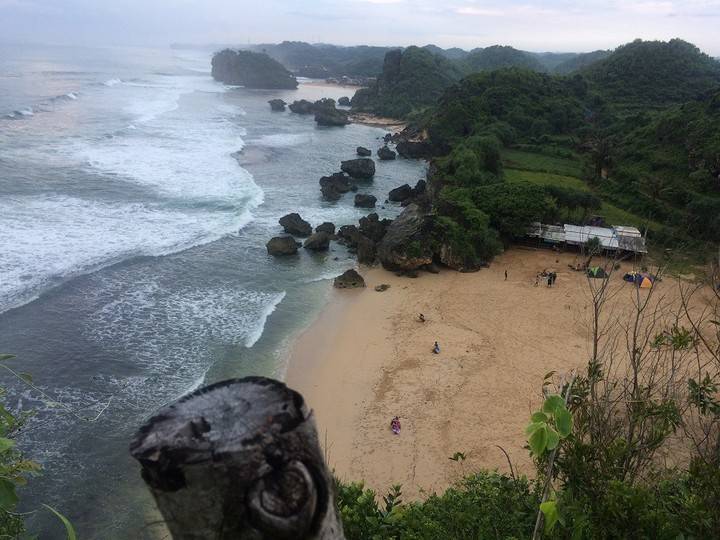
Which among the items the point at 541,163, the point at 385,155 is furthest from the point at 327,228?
the point at 385,155

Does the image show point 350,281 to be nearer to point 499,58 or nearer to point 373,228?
point 373,228

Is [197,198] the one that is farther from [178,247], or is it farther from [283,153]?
[283,153]

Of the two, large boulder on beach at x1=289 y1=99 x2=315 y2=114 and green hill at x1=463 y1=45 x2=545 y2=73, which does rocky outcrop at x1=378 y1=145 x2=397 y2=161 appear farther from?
green hill at x1=463 y1=45 x2=545 y2=73

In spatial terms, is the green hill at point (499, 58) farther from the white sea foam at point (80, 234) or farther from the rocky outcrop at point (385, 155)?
the white sea foam at point (80, 234)

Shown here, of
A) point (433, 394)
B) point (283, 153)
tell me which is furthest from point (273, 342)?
point (283, 153)

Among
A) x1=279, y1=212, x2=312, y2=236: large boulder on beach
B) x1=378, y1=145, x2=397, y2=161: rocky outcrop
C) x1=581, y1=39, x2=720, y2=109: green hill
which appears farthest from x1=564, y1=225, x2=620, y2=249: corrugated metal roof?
x1=581, y1=39, x2=720, y2=109: green hill

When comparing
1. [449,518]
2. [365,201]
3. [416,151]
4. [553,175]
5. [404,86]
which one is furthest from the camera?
[404,86]
